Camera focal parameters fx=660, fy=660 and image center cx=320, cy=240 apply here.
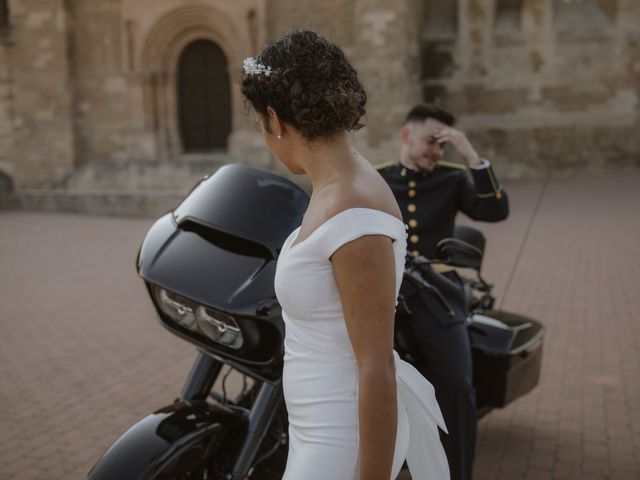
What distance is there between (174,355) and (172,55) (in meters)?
14.7

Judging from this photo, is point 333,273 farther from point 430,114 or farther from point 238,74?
point 238,74

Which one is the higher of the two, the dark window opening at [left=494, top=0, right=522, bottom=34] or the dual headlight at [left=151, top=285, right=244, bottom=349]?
the dark window opening at [left=494, top=0, right=522, bottom=34]

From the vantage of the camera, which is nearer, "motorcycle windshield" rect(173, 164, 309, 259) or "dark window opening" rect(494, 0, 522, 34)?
"motorcycle windshield" rect(173, 164, 309, 259)

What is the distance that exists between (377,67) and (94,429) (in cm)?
Result: 1362

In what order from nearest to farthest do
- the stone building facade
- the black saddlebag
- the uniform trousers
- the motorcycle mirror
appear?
the motorcycle mirror
the uniform trousers
the black saddlebag
the stone building facade

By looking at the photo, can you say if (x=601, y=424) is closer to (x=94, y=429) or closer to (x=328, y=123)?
(x=94, y=429)

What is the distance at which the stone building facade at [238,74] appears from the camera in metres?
16.8

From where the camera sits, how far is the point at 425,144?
2.96m

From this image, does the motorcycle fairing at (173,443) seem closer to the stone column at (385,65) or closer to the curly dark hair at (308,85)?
the curly dark hair at (308,85)

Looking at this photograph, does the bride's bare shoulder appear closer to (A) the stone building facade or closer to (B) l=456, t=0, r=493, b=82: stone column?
(A) the stone building facade

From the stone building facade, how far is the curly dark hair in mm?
15204

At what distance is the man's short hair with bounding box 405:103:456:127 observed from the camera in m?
2.90

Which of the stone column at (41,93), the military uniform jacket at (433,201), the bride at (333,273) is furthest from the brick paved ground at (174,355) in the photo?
the stone column at (41,93)

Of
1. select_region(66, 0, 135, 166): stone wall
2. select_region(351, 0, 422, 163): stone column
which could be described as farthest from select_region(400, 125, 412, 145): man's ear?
select_region(66, 0, 135, 166): stone wall
